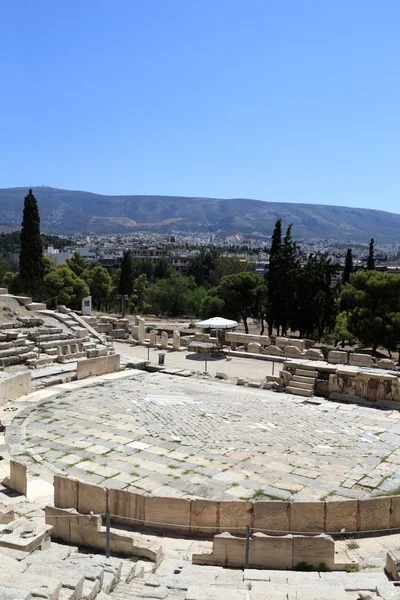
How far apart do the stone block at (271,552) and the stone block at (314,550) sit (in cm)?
10

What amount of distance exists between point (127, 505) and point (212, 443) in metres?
4.50

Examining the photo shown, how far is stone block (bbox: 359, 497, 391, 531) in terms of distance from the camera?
9.07 meters

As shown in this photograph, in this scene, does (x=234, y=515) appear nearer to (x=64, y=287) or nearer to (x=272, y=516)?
(x=272, y=516)

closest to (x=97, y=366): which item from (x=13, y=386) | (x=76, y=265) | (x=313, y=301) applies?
(x=13, y=386)

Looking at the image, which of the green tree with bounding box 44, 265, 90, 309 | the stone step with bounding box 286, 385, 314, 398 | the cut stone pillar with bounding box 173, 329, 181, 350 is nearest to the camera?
the stone step with bounding box 286, 385, 314, 398

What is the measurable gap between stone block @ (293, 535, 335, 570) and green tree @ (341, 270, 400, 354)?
18524 mm

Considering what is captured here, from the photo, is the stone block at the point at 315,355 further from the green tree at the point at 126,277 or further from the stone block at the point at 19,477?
the green tree at the point at 126,277

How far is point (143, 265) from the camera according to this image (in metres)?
87.9

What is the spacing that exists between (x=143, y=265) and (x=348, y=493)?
259 ft

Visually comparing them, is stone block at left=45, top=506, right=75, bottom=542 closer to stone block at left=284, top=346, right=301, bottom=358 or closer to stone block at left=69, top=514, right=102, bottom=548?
stone block at left=69, top=514, right=102, bottom=548

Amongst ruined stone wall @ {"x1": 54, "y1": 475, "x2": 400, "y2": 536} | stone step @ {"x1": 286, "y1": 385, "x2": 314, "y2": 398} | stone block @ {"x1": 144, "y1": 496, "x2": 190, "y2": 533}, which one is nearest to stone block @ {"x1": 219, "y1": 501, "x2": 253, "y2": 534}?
ruined stone wall @ {"x1": 54, "y1": 475, "x2": 400, "y2": 536}

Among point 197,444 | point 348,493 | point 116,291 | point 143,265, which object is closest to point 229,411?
point 197,444

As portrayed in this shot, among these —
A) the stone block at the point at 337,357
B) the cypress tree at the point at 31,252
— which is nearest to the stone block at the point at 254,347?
the stone block at the point at 337,357

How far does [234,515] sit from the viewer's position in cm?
886
